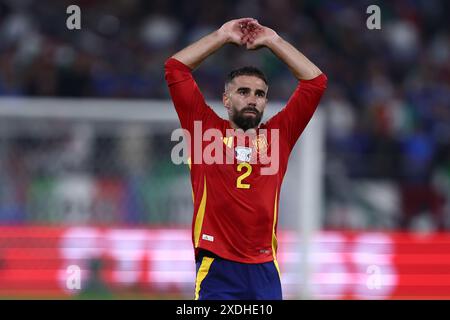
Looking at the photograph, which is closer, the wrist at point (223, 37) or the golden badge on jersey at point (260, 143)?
the wrist at point (223, 37)

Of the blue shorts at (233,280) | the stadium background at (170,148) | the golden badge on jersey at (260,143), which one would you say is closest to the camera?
the blue shorts at (233,280)

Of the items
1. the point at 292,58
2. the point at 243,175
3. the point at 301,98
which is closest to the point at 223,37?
the point at 292,58

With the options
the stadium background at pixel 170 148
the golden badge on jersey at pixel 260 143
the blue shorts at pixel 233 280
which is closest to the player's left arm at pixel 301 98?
the golden badge on jersey at pixel 260 143

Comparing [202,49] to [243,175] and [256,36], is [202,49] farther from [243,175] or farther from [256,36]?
[243,175]

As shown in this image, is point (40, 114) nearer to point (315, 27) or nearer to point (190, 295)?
point (190, 295)

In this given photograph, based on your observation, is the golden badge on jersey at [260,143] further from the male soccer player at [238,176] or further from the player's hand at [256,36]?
the player's hand at [256,36]

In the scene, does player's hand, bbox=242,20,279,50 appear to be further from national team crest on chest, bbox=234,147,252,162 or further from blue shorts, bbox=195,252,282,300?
blue shorts, bbox=195,252,282,300

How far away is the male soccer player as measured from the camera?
5797 mm

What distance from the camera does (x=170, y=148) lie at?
11297mm

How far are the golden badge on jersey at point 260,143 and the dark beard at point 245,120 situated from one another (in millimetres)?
85

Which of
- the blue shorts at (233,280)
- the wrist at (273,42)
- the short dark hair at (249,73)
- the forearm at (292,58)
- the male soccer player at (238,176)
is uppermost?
the wrist at (273,42)

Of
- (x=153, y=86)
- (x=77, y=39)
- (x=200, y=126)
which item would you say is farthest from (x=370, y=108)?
(x=200, y=126)

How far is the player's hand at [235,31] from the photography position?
5844 mm

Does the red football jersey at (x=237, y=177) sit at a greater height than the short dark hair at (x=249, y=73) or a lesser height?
lesser
